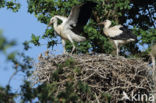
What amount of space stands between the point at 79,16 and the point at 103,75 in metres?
2.14

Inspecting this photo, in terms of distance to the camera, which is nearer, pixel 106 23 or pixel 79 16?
pixel 79 16

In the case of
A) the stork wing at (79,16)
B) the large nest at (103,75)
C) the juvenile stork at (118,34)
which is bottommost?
the large nest at (103,75)

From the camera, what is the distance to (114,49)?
13.6m

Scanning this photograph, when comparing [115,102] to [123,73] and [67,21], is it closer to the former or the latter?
[123,73]

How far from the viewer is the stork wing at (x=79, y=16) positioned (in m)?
12.4

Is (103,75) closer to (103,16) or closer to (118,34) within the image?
(118,34)

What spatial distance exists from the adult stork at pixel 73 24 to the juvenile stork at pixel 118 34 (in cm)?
90

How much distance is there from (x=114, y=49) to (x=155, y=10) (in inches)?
96.8

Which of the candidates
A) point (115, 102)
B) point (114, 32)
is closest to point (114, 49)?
point (114, 32)

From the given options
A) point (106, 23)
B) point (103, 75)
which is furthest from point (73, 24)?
point (103, 75)

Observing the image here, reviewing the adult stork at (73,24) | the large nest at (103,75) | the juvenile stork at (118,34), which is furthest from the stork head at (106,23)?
the large nest at (103,75)

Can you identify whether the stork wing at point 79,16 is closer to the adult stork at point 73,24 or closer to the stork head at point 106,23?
the adult stork at point 73,24

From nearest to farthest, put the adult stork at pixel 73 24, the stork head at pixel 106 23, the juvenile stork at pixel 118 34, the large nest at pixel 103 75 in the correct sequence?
the large nest at pixel 103 75 < the adult stork at pixel 73 24 < the juvenile stork at pixel 118 34 < the stork head at pixel 106 23

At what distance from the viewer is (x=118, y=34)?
43.3 feet
